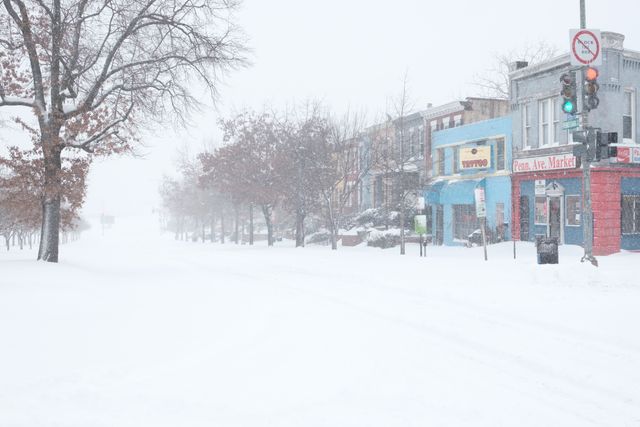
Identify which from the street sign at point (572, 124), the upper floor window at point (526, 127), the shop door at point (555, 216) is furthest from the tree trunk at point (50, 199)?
the shop door at point (555, 216)

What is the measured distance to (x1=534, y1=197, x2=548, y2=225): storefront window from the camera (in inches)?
1140

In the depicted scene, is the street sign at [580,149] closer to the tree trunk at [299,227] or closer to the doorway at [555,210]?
the doorway at [555,210]

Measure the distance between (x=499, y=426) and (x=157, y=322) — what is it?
6.10 metres

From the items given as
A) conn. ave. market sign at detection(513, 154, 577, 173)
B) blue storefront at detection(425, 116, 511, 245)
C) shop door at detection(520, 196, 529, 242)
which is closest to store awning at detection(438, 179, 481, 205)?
blue storefront at detection(425, 116, 511, 245)

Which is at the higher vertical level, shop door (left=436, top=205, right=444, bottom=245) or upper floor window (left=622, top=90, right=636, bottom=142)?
upper floor window (left=622, top=90, right=636, bottom=142)

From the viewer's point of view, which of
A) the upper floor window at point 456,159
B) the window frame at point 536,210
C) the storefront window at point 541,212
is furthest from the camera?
the upper floor window at point 456,159

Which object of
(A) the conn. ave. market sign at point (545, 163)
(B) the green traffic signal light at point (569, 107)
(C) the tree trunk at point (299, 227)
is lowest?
(C) the tree trunk at point (299, 227)

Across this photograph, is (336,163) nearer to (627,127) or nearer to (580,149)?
(627,127)

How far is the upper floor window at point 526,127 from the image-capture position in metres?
29.4

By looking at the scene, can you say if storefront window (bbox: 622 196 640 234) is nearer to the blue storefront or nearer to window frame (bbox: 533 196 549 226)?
window frame (bbox: 533 196 549 226)

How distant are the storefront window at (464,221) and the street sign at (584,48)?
2099 cm

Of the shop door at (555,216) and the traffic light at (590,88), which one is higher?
the traffic light at (590,88)

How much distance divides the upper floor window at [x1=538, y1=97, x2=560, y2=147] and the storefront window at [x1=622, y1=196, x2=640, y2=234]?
4262mm

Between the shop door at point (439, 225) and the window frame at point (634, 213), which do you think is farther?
the shop door at point (439, 225)
